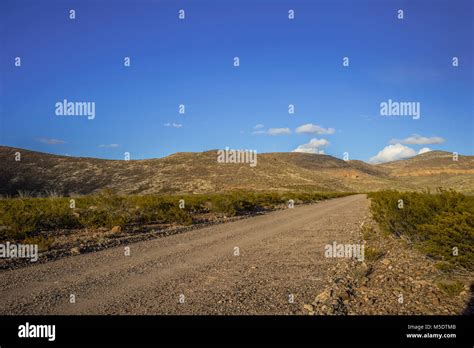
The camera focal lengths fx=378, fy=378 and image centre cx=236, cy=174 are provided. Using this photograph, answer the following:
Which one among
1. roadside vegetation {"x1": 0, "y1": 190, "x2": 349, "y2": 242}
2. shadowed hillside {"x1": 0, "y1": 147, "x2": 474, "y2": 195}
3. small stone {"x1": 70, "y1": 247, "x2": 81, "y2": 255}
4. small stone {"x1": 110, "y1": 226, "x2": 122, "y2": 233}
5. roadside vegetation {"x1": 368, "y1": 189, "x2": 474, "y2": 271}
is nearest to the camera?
roadside vegetation {"x1": 368, "y1": 189, "x2": 474, "y2": 271}

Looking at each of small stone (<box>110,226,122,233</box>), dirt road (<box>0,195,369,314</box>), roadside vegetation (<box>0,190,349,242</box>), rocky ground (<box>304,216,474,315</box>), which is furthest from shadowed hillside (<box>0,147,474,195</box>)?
dirt road (<box>0,195,369,314</box>)

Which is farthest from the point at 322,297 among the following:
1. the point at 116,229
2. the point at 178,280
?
the point at 116,229

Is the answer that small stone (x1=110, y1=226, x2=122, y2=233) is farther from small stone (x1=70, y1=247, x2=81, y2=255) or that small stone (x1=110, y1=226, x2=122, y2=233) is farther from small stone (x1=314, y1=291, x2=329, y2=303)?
small stone (x1=314, y1=291, x2=329, y2=303)

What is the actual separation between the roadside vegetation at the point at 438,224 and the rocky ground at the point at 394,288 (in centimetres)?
35

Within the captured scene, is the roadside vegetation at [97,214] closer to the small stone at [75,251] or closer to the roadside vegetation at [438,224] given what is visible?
the small stone at [75,251]

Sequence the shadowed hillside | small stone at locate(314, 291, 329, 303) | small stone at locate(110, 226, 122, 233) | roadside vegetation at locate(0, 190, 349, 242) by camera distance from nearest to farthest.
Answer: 1. small stone at locate(314, 291, 329, 303)
2. roadside vegetation at locate(0, 190, 349, 242)
3. small stone at locate(110, 226, 122, 233)
4. the shadowed hillside

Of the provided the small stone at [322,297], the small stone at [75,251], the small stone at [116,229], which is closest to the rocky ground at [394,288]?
the small stone at [322,297]

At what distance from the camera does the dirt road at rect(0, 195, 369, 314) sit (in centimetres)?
Answer: 577

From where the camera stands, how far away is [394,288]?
672 cm

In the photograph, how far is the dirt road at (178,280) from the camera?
18.9 ft

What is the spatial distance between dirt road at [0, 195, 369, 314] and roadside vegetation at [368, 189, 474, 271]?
2.10 m

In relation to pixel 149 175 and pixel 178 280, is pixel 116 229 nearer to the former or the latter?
pixel 178 280
